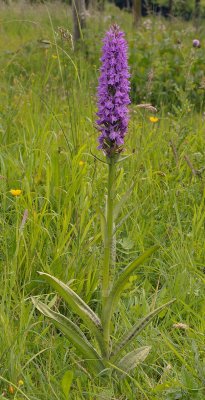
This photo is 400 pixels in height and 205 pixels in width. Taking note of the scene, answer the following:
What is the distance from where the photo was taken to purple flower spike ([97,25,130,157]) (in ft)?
5.36

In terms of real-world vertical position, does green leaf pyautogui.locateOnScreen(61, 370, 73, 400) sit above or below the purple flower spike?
below

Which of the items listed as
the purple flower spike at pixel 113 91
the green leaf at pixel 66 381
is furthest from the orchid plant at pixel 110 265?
the green leaf at pixel 66 381

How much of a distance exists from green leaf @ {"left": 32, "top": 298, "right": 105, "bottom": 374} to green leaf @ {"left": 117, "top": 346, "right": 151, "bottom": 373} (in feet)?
0.22

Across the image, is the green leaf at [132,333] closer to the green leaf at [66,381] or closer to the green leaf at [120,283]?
the green leaf at [120,283]

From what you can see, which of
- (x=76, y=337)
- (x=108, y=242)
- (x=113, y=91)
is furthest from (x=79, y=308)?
(x=113, y=91)

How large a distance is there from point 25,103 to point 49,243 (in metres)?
1.65

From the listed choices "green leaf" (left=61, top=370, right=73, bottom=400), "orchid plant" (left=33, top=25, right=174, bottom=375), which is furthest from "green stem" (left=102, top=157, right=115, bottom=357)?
"green leaf" (left=61, top=370, right=73, bottom=400)

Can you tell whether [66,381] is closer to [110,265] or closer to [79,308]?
[79,308]

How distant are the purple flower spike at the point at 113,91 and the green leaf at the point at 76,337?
509 millimetres

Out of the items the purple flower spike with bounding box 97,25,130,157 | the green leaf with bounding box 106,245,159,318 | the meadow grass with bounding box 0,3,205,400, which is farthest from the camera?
the meadow grass with bounding box 0,3,205,400

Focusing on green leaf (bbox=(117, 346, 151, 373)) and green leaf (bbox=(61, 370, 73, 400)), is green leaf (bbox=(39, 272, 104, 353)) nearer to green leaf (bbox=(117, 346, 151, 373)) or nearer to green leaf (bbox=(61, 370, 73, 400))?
green leaf (bbox=(117, 346, 151, 373))

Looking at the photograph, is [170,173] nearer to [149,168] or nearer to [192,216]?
[149,168]

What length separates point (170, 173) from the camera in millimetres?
3180

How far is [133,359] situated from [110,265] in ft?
0.99
